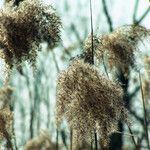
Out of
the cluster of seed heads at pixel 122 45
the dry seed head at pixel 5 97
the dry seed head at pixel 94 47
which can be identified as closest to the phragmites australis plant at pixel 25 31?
the dry seed head at pixel 94 47

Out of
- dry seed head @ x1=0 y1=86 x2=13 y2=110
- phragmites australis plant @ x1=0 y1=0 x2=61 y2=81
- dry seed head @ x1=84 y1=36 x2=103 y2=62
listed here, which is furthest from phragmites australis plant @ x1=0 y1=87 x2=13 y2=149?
dry seed head @ x1=84 y1=36 x2=103 y2=62

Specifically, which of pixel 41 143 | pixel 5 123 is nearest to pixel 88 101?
pixel 5 123

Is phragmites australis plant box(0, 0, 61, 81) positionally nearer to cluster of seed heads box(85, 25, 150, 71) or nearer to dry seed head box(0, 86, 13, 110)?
cluster of seed heads box(85, 25, 150, 71)

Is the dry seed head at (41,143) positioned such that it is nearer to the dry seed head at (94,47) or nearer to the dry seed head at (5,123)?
the dry seed head at (5,123)

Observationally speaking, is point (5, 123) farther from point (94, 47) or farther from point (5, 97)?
point (94, 47)

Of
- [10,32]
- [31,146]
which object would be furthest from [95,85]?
[31,146]

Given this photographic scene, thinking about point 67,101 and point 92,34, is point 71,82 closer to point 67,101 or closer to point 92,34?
point 67,101
